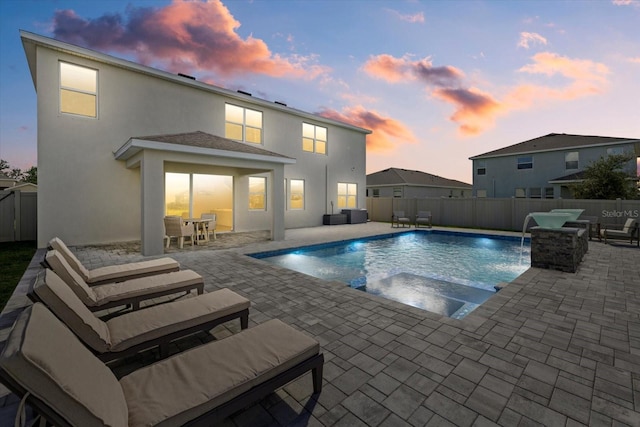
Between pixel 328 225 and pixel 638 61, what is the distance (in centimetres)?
1425

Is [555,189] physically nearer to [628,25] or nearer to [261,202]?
[628,25]

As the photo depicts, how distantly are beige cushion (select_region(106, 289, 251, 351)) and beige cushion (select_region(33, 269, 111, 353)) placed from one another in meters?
0.11

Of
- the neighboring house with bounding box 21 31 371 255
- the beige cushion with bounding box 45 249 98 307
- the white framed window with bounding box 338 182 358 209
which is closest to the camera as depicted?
the beige cushion with bounding box 45 249 98 307

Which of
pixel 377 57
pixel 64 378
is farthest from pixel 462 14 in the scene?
pixel 64 378

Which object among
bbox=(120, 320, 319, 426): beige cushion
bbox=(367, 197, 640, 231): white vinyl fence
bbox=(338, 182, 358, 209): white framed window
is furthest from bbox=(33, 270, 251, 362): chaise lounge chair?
bbox=(367, 197, 640, 231): white vinyl fence

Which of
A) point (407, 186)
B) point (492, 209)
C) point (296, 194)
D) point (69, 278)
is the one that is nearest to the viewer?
point (69, 278)

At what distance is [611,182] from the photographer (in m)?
15.4

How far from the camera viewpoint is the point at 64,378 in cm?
136

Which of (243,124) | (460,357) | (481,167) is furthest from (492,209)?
(460,357)

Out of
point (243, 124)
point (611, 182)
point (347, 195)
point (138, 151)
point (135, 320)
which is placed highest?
point (243, 124)

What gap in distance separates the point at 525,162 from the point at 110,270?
27.1m

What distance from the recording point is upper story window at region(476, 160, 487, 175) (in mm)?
24822

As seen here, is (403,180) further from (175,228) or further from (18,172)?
(18,172)

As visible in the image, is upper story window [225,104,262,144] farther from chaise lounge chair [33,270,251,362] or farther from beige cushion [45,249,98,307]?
chaise lounge chair [33,270,251,362]
